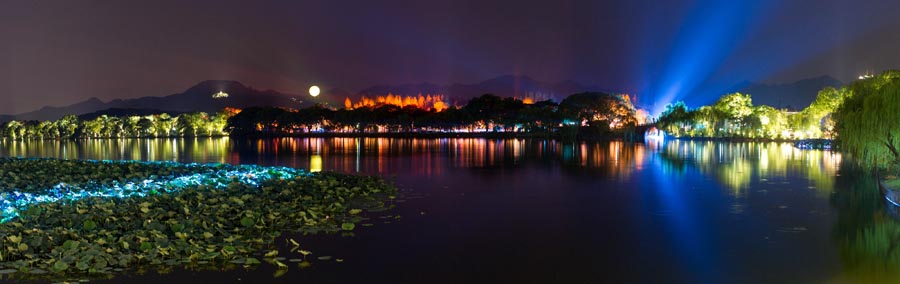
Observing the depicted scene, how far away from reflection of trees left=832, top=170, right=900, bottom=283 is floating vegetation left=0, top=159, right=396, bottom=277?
1046 centimetres

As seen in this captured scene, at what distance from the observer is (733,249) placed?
44.3ft

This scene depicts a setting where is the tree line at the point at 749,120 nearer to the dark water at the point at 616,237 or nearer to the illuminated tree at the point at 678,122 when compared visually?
the illuminated tree at the point at 678,122

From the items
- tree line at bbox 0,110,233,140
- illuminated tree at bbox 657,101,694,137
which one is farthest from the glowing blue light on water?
tree line at bbox 0,110,233,140

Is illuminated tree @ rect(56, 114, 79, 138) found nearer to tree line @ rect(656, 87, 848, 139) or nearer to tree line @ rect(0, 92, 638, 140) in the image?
tree line @ rect(0, 92, 638, 140)

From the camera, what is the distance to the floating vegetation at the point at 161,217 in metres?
11.7

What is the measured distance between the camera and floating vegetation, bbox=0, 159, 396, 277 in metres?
11.7

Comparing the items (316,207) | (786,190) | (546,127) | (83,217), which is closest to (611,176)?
(786,190)

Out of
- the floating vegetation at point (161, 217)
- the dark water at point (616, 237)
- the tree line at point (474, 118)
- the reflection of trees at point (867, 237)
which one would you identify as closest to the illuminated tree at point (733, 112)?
the tree line at point (474, 118)

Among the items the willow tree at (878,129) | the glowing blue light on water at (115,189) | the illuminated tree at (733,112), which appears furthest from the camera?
the illuminated tree at (733,112)

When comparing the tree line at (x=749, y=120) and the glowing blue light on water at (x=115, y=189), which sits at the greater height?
the tree line at (x=749, y=120)

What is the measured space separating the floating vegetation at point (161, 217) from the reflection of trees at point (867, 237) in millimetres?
10460

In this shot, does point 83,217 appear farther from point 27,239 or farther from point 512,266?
point 512,266

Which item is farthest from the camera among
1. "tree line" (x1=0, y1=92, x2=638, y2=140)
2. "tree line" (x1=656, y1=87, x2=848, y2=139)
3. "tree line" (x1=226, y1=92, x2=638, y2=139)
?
"tree line" (x1=0, y1=92, x2=638, y2=140)

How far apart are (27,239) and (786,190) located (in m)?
23.6
